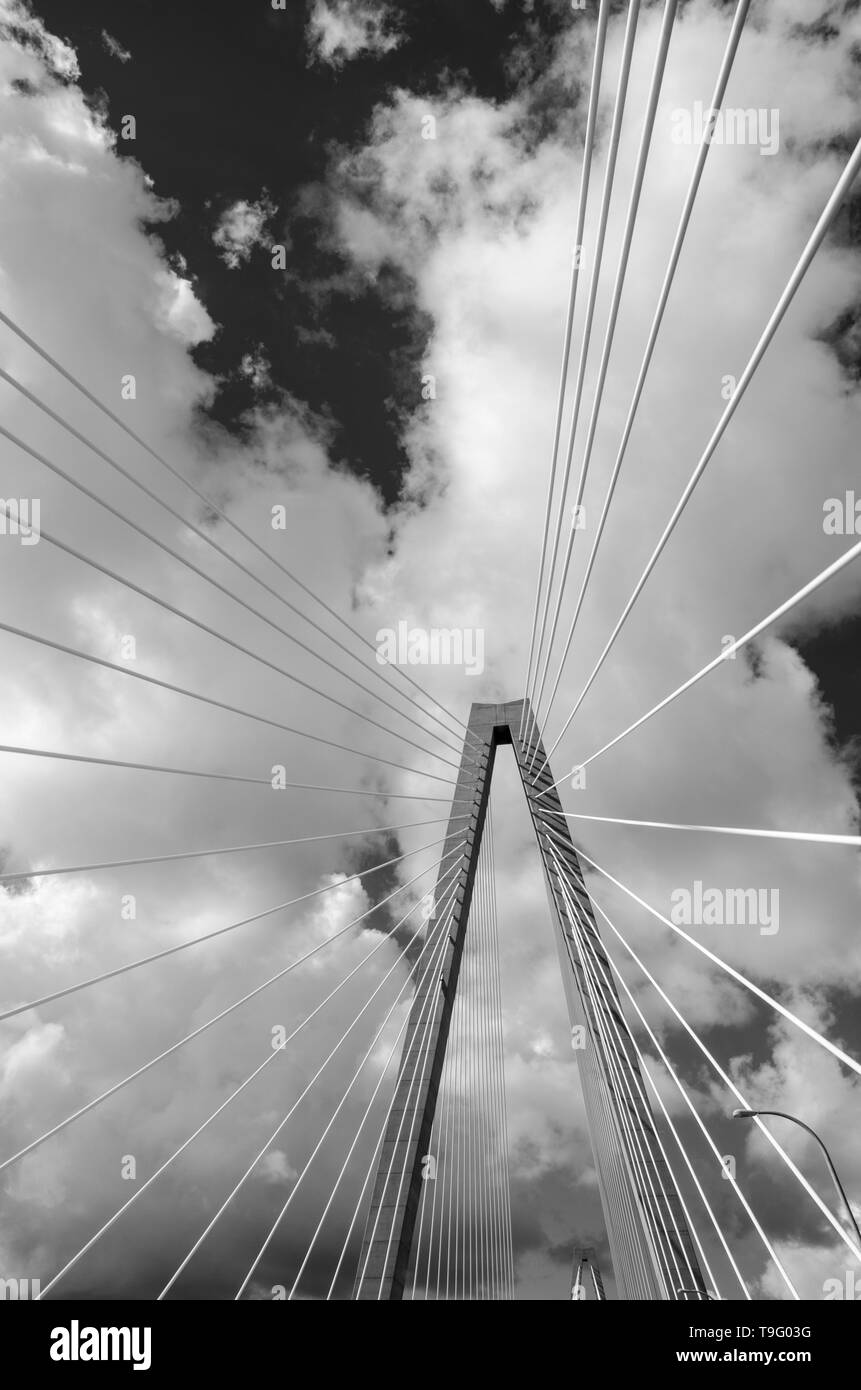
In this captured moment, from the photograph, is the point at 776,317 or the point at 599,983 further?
the point at 599,983

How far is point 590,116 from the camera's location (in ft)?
13.9

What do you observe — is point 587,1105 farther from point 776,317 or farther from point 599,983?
point 776,317

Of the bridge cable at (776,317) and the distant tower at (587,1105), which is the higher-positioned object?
the bridge cable at (776,317)

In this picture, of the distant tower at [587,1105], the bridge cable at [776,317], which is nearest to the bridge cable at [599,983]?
the distant tower at [587,1105]

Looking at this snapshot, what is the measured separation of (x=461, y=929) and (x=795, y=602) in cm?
1026

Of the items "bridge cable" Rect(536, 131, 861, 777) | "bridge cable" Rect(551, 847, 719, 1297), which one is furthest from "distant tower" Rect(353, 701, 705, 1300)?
"bridge cable" Rect(536, 131, 861, 777)

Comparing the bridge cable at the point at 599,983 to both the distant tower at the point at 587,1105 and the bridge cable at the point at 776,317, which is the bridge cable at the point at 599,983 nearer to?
the distant tower at the point at 587,1105

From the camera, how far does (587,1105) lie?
1173cm

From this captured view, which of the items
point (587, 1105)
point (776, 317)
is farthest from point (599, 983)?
point (776, 317)

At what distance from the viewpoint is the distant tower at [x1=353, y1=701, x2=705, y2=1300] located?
9.05 meters

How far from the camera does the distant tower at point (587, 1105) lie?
356 inches

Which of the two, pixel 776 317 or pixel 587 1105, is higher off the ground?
pixel 776 317
